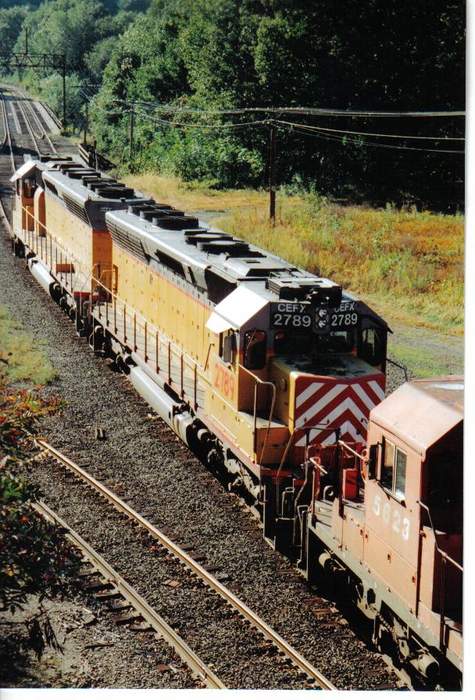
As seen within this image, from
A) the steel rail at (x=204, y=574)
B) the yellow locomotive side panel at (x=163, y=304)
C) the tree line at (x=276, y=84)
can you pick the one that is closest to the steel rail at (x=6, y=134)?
the tree line at (x=276, y=84)

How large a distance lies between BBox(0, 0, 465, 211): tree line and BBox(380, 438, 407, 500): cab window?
5.04 metres

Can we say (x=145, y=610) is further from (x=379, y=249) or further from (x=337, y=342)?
(x=379, y=249)

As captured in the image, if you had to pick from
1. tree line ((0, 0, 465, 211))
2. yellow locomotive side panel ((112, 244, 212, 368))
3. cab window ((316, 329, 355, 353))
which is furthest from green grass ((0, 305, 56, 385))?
tree line ((0, 0, 465, 211))

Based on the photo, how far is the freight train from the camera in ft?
20.8

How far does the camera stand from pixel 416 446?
6266 mm

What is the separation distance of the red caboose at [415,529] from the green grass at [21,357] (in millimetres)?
7455

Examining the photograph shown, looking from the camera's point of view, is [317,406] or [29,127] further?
[29,127]

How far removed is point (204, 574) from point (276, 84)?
1587cm

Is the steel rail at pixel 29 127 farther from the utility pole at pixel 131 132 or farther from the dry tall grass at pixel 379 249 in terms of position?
the dry tall grass at pixel 379 249

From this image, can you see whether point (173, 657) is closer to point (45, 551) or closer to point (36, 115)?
point (45, 551)

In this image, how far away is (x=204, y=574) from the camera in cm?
881

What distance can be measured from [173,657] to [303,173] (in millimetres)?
18341

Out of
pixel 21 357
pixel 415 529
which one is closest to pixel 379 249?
pixel 21 357

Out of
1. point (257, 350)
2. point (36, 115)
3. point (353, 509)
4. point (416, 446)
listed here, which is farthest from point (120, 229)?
point (36, 115)
